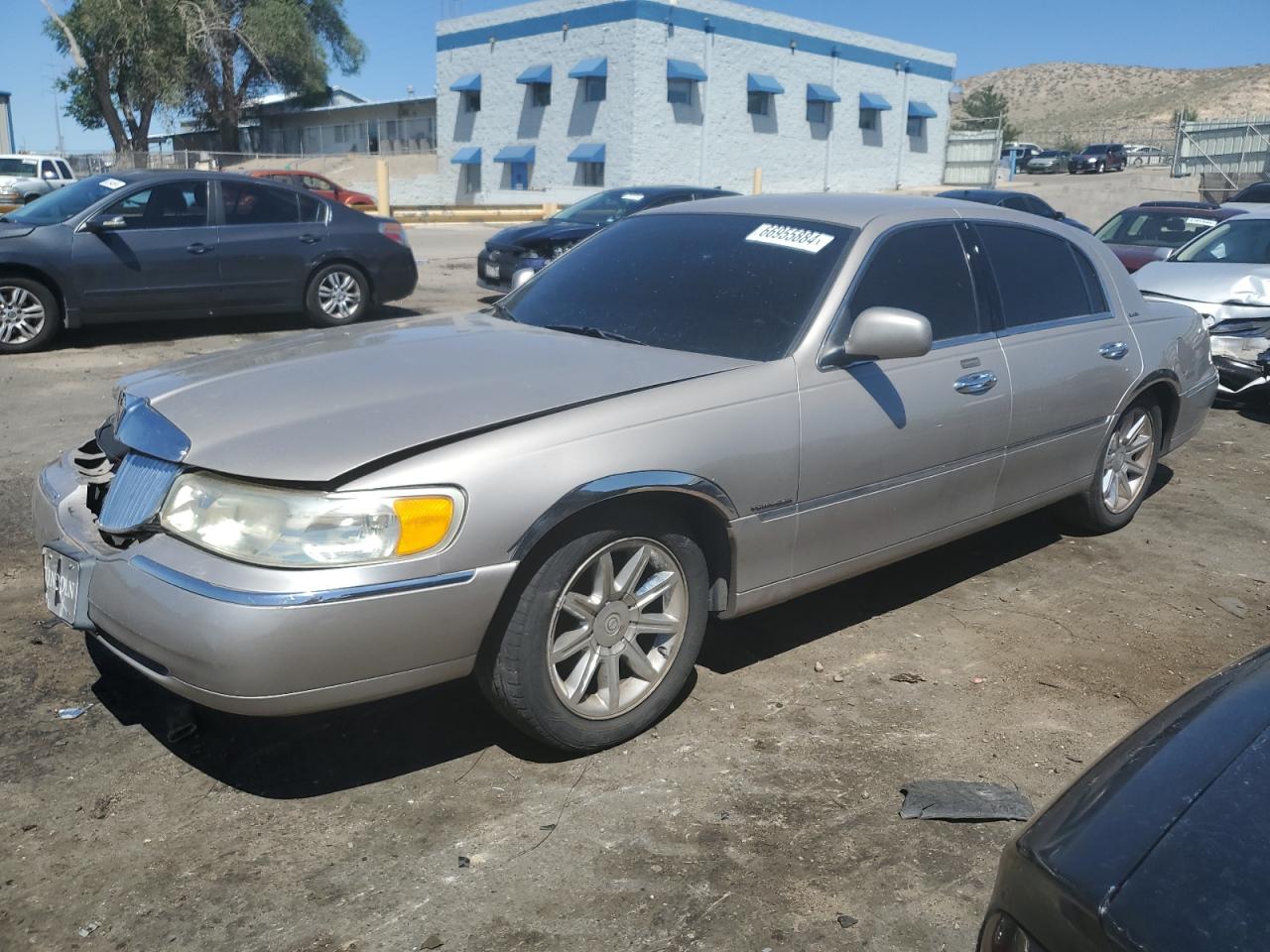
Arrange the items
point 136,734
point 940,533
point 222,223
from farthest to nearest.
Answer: point 222,223 → point 940,533 → point 136,734

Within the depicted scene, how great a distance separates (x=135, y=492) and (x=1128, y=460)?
4525mm

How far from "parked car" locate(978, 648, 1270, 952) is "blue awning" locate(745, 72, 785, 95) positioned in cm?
4039

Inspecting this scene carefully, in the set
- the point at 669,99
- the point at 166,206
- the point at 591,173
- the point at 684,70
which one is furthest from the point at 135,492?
the point at 591,173

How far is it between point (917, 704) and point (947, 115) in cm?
5006

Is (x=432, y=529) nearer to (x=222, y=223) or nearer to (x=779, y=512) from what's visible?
(x=779, y=512)

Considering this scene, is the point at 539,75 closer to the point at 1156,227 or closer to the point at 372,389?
the point at 1156,227

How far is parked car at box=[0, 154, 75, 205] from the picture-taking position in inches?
922

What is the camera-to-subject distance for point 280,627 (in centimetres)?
272

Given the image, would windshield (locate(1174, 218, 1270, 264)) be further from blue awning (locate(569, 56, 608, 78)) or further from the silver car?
blue awning (locate(569, 56, 608, 78))

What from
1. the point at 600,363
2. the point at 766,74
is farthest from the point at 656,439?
the point at 766,74

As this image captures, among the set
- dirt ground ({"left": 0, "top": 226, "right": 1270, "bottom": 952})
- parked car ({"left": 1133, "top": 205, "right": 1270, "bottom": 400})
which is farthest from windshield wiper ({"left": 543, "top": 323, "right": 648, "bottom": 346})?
parked car ({"left": 1133, "top": 205, "right": 1270, "bottom": 400})

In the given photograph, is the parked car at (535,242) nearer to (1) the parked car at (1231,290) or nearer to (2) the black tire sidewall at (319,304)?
(2) the black tire sidewall at (319,304)

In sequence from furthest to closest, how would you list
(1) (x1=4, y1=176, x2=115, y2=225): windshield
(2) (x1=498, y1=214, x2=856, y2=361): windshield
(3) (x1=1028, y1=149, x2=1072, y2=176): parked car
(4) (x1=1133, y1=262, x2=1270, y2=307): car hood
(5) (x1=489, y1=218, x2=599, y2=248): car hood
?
(3) (x1=1028, y1=149, x2=1072, y2=176): parked car, (5) (x1=489, y1=218, x2=599, y2=248): car hood, (1) (x1=4, y1=176, x2=115, y2=225): windshield, (4) (x1=1133, y1=262, x2=1270, y2=307): car hood, (2) (x1=498, y1=214, x2=856, y2=361): windshield

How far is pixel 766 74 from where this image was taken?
40.5 meters
